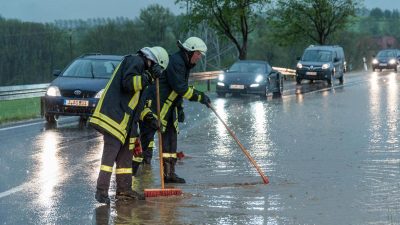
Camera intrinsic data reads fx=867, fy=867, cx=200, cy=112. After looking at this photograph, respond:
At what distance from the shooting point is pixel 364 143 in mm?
15141

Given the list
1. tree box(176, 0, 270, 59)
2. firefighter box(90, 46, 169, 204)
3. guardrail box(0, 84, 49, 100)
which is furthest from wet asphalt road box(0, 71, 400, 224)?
tree box(176, 0, 270, 59)

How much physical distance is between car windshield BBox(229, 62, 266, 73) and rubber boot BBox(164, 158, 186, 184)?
22.0 metres

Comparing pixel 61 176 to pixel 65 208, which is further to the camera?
pixel 61 176

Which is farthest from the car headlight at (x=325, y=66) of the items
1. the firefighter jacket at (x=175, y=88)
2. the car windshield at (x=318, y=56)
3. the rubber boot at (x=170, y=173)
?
the rubber boot at (x=170, y=173)

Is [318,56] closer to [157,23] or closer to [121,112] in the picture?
[121,112]

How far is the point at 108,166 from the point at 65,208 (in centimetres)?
67

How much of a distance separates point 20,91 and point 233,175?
53.9 ft

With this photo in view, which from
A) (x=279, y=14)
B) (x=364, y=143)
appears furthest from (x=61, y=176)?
(x=279, y=14)

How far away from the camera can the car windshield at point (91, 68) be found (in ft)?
65.2

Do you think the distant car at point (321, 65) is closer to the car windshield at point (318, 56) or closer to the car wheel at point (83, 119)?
the car windshield at point (318, 56)

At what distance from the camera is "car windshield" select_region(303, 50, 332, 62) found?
4373 cm

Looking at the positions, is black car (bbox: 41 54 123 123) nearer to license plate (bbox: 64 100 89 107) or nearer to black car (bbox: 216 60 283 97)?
license plate (bbox: 64 100 89 107)

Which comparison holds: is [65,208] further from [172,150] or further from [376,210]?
[376,210]

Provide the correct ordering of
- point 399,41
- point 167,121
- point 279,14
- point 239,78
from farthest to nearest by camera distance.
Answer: point 399,41
point 279,14
point 239,78
point 167,121
